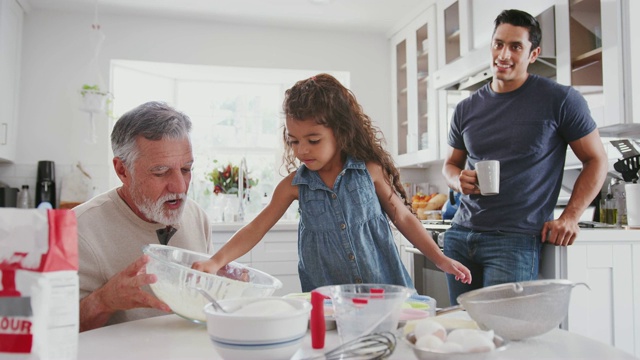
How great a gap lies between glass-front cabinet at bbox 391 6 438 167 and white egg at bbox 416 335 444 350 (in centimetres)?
313

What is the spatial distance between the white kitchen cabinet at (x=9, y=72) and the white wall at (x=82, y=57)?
82mm

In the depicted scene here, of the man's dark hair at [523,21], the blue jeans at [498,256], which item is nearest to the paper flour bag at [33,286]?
the blue jeans at [498,256]

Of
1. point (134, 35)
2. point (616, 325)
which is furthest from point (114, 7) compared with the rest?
point (616, 325)

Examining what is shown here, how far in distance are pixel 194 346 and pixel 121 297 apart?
280 mm

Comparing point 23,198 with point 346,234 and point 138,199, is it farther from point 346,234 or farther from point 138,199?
point 346,234

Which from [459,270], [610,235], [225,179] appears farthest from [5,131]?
[610,235]

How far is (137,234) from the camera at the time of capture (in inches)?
53.9

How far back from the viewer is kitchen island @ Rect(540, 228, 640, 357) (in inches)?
73.2

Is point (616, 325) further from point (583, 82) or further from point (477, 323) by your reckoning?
point (477, 323)

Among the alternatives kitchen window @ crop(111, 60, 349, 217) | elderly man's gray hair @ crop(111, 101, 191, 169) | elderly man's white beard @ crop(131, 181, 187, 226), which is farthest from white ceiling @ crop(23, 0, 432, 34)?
elderly man's white beard @ crop(131, 181, 187, 226)

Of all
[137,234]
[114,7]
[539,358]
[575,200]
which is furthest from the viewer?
[114,7]

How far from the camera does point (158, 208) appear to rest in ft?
4.41

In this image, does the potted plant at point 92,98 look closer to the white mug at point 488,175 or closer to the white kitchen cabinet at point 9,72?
the white kitchen cabinet at point 9,72

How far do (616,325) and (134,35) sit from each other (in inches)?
146
